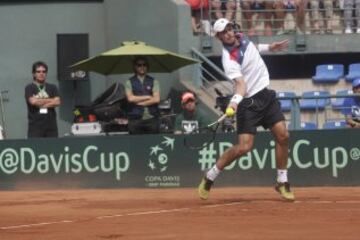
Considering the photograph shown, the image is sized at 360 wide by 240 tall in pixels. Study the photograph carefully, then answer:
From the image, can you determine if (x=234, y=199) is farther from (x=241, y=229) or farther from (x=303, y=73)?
(x=303, y=73)

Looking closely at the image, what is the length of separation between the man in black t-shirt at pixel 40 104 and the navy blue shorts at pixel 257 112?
17.6ft

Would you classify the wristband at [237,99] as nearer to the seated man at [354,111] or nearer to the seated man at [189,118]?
the seated man at [189,118]

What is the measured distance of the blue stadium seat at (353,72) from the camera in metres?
20.3

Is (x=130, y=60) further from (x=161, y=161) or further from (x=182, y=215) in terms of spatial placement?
(x=182, y=215)

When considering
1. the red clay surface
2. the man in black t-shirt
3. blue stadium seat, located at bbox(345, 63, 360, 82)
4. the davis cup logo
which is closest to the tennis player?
the red clay surface

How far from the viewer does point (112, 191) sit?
604 inches

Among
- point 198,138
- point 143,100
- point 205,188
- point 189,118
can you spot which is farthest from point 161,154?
point 205,188

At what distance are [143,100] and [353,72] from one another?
6005mm

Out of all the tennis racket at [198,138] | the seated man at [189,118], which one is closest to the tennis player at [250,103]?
the tennis racket at [198,138]

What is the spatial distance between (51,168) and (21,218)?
5.10 metres

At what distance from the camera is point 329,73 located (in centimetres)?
2069

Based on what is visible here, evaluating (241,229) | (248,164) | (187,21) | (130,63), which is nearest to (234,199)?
(248,164)

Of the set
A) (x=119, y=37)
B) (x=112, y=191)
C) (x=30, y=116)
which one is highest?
(x=119, y=37)

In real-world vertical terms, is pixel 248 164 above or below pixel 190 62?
below
